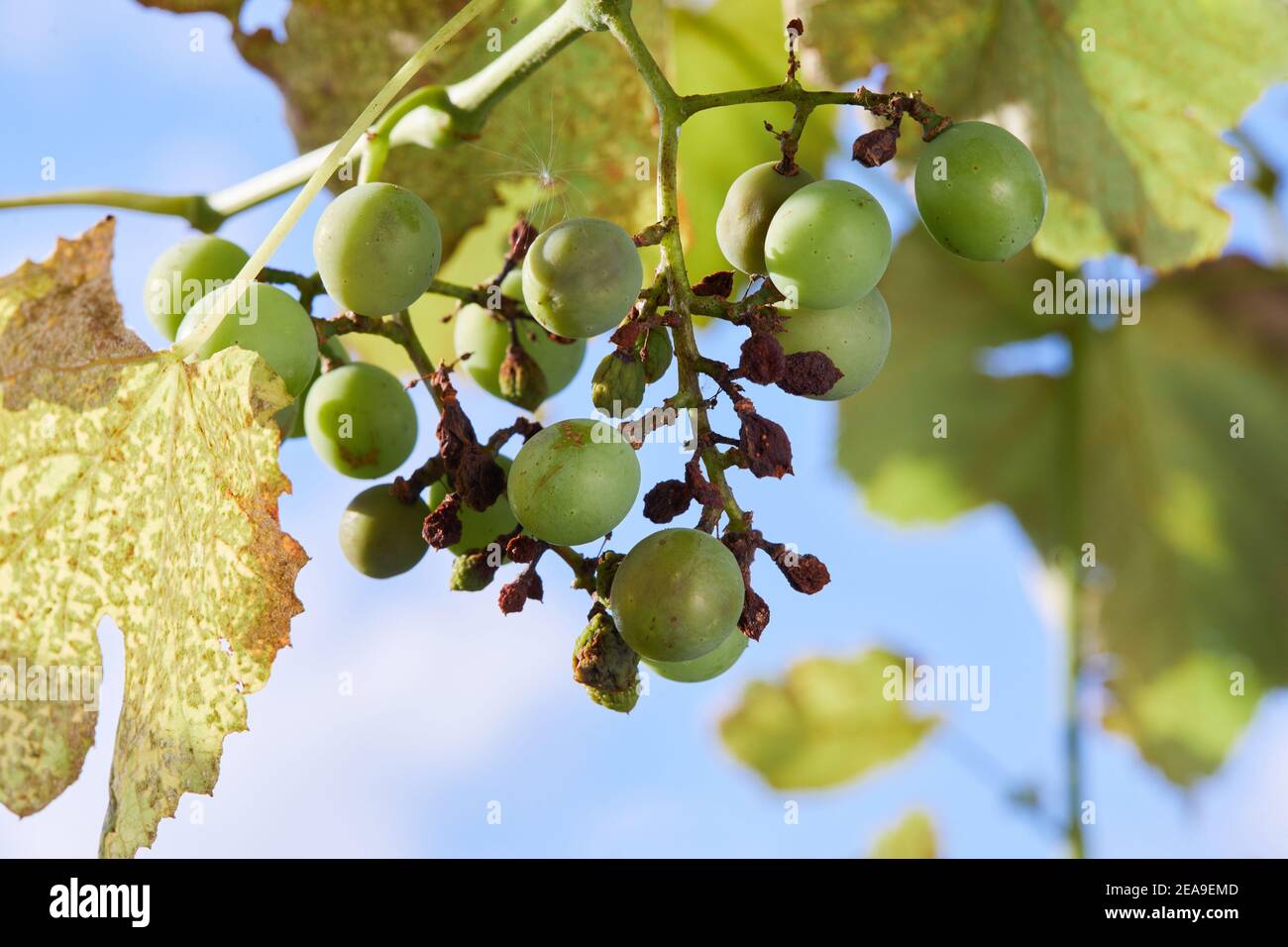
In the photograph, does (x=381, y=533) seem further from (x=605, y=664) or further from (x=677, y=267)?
(x=677, y=267)

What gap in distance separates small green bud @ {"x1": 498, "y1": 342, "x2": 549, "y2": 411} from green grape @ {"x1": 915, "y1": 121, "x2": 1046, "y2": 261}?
18.6 inches

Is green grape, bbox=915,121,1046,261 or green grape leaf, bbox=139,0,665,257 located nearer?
green grape, bbox=915,121,1046,261

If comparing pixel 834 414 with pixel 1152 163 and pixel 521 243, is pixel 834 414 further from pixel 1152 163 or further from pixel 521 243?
pixel 521 243

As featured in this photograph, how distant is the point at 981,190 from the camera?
45.8 inches

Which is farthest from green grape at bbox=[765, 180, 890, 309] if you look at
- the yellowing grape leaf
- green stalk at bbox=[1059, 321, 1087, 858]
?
green stalk at bbox=[1059, 321, 1087, 858]

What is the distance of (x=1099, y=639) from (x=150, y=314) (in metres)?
2.13

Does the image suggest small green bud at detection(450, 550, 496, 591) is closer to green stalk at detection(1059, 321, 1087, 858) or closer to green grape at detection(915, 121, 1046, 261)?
green grape at detection(915, 121, 1046, 261)

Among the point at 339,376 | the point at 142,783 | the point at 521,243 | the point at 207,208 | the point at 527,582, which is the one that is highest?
the point at 207,208

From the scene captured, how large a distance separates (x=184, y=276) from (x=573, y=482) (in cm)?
57

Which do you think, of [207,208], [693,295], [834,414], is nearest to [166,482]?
[207,208]

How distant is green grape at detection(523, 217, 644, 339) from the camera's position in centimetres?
114

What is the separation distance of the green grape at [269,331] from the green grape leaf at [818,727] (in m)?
2.01

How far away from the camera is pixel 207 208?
154cm
